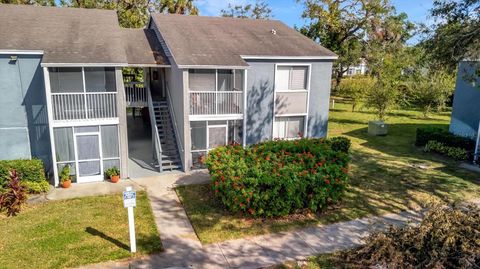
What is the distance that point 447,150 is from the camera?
20.5m

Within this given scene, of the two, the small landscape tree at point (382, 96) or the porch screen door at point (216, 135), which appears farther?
the small landscape tree at point (382, 96)

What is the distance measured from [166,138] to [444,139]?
55.7 ft

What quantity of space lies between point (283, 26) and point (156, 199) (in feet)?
52.7

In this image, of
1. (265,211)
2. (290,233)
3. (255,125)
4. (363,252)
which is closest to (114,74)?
(255,125)

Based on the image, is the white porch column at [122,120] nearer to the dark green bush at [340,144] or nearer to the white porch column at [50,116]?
the white porch column at [50,116]

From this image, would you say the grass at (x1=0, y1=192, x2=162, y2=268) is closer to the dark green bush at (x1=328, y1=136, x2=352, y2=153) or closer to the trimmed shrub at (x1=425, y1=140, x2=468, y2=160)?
the dark green bush at (x1=328, y1=136, x2=352, y2=153)

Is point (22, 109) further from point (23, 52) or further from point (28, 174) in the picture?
point (28, 174)

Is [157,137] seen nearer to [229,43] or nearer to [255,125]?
[255,125]

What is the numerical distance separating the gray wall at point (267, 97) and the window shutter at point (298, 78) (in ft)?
1.37

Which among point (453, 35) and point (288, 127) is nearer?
point (453, 35)

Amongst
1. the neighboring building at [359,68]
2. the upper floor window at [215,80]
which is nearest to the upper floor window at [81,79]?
the upper floor window at [215,80]

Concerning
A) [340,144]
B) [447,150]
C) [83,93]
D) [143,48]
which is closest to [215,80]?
[143,48]

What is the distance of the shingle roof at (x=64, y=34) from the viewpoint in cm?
1525

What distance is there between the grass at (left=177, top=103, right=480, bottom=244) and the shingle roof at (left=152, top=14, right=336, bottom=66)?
264 inches
